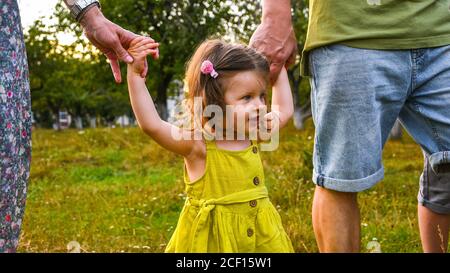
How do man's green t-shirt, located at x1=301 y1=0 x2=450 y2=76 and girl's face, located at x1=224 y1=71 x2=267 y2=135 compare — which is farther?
girl's face, located at x1=224 y1=71 x2=267 y2=135

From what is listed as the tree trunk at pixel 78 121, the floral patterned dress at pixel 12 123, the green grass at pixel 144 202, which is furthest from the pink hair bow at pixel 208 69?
the tree trunk at pixel 78 121

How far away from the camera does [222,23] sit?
17.1m

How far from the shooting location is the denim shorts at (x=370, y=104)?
102 inches

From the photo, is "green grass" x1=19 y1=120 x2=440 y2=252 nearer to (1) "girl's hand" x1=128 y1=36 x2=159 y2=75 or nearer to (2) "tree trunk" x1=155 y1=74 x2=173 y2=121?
(1) "girl's hand" x1=128 y1=36 x2=159 y2=75

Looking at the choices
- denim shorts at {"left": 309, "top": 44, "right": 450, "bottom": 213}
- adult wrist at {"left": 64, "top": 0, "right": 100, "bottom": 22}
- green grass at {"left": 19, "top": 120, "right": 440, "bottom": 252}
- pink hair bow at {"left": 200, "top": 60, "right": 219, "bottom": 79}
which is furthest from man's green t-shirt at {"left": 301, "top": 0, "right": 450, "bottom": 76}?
green grass at {"left": 19, "top": 120, "right": 440, "bottom": 252}

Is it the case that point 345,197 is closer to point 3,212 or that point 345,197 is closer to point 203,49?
point 203,49

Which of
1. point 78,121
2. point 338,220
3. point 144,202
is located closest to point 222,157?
point 338,220

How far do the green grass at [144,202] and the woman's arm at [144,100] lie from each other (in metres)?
1.75

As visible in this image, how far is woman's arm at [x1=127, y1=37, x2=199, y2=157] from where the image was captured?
Answer: 274 cm

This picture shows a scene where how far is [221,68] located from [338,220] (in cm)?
80

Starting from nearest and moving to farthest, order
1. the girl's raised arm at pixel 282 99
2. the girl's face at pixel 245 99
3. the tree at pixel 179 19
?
the girl's face at pixel 245 99
the girl's raised arm at pixel 282 99
the tree at pixel 179 19

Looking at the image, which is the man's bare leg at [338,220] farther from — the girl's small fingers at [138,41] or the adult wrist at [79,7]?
the adult wrist at [79,7]

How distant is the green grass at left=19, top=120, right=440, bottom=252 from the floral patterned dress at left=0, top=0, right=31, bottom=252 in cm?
233

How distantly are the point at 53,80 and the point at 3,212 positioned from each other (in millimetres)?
34018
